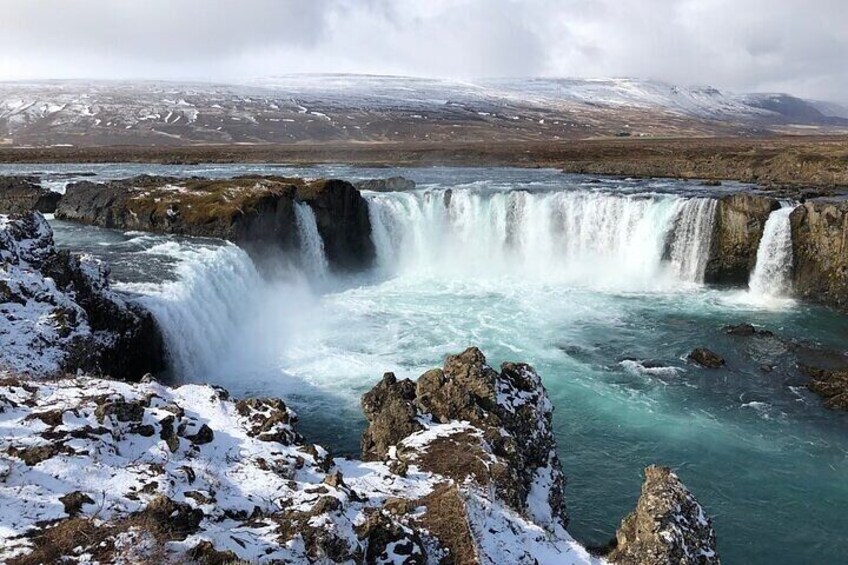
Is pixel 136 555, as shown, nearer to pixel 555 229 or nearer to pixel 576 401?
pixel 576 401

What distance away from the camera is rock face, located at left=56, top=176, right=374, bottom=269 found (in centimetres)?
3488

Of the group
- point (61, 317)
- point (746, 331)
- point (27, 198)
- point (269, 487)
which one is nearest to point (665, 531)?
point (269, 487)

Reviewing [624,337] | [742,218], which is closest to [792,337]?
[624,337]

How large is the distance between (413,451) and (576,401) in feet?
35.1

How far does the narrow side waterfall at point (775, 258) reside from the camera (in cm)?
3459

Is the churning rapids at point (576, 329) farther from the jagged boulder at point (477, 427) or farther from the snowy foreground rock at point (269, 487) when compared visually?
the snowy foreground rock at point (269, 487)

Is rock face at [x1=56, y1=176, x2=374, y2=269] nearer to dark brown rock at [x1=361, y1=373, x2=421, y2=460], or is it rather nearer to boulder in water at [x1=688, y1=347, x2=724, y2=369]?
dark brown rock at [x1=361, y1=373, x2=421, y2=460]

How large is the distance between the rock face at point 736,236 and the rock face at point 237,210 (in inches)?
853

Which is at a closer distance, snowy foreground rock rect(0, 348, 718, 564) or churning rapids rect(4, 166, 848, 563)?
snowy foreground rock rect(0, 348, 718, 564)

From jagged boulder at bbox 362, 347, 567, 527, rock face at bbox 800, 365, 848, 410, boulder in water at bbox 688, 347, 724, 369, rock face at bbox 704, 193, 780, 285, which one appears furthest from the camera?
rock face at bbox 704, 193, 780, 285

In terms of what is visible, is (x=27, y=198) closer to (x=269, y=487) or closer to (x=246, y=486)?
(x=246, y=486)

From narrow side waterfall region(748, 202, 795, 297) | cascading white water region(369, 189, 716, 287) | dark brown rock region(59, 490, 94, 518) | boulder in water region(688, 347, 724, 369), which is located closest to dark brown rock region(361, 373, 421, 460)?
dark brown rock region(59, 490, 94, 518)

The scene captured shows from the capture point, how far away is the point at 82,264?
63.3ft

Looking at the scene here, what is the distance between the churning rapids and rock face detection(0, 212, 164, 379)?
182cm
